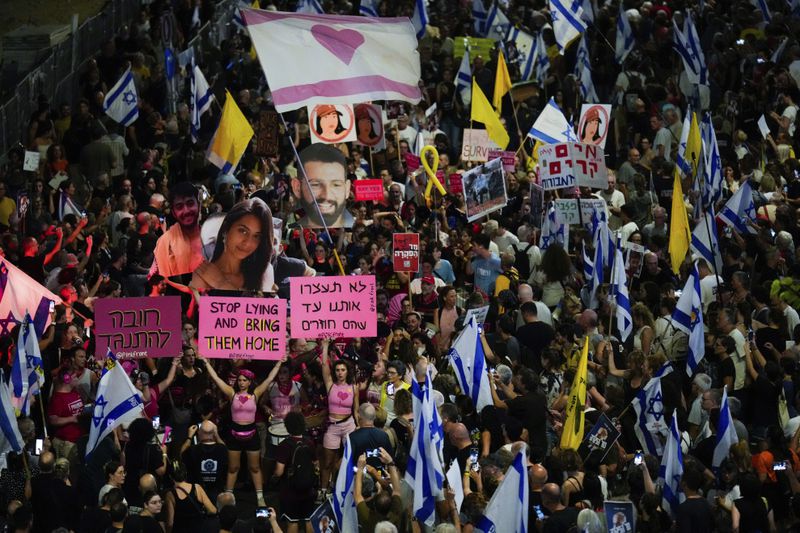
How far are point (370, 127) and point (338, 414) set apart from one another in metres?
8.83

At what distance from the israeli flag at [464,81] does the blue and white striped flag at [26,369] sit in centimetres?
1258

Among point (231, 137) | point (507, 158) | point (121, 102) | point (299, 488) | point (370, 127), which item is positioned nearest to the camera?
point (299, 488)

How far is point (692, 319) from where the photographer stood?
18125mm

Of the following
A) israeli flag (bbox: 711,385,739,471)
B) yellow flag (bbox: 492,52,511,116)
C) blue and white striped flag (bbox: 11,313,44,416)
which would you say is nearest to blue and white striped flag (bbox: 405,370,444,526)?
israeli flag (bbox: 711,385,739,471)

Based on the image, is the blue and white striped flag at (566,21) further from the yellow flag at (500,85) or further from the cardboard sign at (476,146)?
the cardboard sign at (476,146)

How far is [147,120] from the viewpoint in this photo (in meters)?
27.1

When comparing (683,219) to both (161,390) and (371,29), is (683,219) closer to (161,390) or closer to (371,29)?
(371,29)

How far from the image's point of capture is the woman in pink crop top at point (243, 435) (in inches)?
681

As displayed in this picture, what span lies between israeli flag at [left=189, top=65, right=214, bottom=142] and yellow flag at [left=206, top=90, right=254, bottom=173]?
1957 mm

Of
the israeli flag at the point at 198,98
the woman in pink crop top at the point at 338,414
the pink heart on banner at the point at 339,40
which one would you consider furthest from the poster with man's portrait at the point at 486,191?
the woman in pink crop top at the point at 338,414

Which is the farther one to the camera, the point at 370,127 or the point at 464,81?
the point at 464,81

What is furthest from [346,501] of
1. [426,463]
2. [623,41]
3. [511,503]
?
[623,41]

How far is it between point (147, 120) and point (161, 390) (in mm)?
9905

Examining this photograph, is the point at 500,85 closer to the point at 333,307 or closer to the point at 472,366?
the point at 333,307
